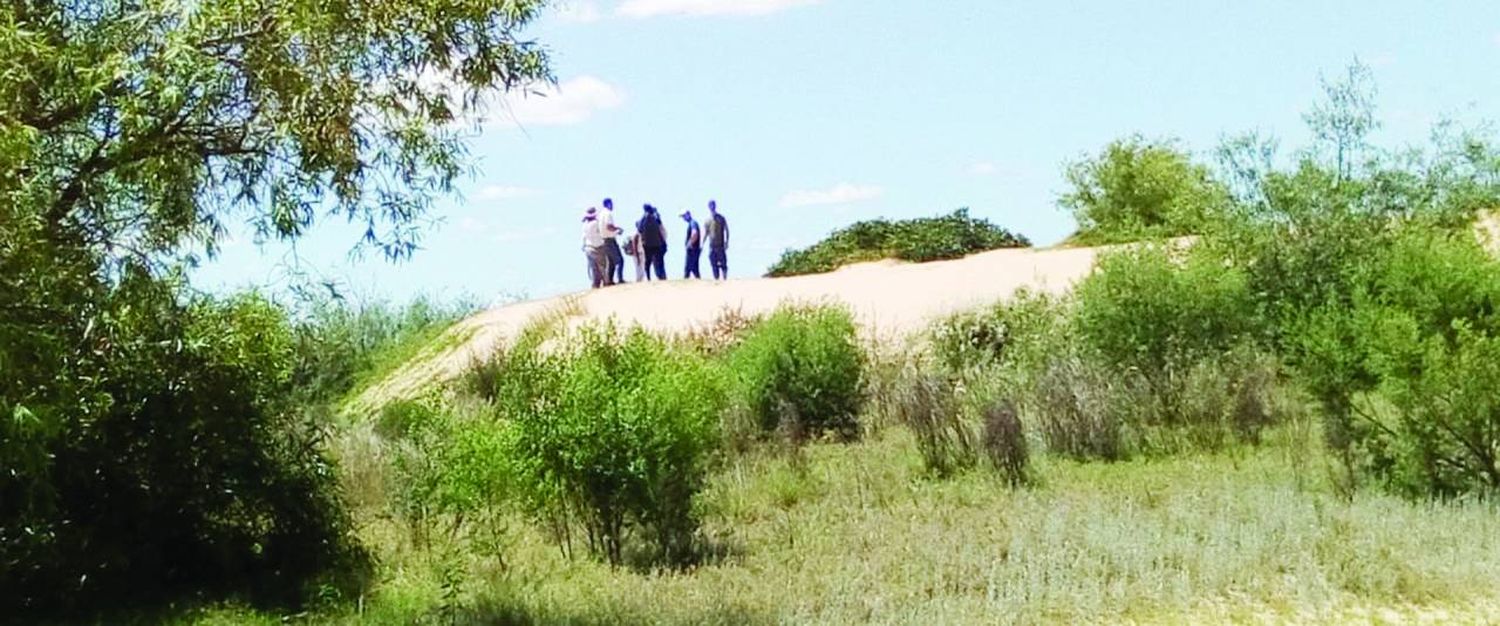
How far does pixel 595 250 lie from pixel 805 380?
10.7 metres

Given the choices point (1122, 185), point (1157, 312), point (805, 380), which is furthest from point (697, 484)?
point (1122, 185)

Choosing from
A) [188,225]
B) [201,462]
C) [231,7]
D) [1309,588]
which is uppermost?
[231,7]

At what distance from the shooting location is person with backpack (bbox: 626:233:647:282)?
28078 mm

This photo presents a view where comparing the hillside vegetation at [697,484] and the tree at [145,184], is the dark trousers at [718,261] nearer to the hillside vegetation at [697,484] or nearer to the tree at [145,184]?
the hillside vegetation at [697,484]

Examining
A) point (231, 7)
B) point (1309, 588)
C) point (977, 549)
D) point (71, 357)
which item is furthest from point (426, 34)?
point (1309, 588)

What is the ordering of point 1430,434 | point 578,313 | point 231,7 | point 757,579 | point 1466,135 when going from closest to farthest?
point 231,7
point 757,579
point 1430,434
point 1466,135
point 578,313

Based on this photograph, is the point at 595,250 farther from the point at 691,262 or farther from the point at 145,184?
the point at 145,184

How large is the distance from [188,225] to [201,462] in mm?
3505

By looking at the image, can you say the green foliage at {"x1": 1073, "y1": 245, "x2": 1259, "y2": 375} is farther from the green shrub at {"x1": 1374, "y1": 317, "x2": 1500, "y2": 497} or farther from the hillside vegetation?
the green shrub at {"x1": 1374, "y1": 317, "x2": 1500, "y2": 497}

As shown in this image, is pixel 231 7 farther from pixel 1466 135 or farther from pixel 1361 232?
pixel 1466 135

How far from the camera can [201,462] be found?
11.2 m

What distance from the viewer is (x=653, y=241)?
2770 centimetres

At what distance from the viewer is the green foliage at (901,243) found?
34.3 m

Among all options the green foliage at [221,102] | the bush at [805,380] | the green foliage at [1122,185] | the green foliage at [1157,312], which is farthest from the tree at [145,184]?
the green foliage at [1122,185]
